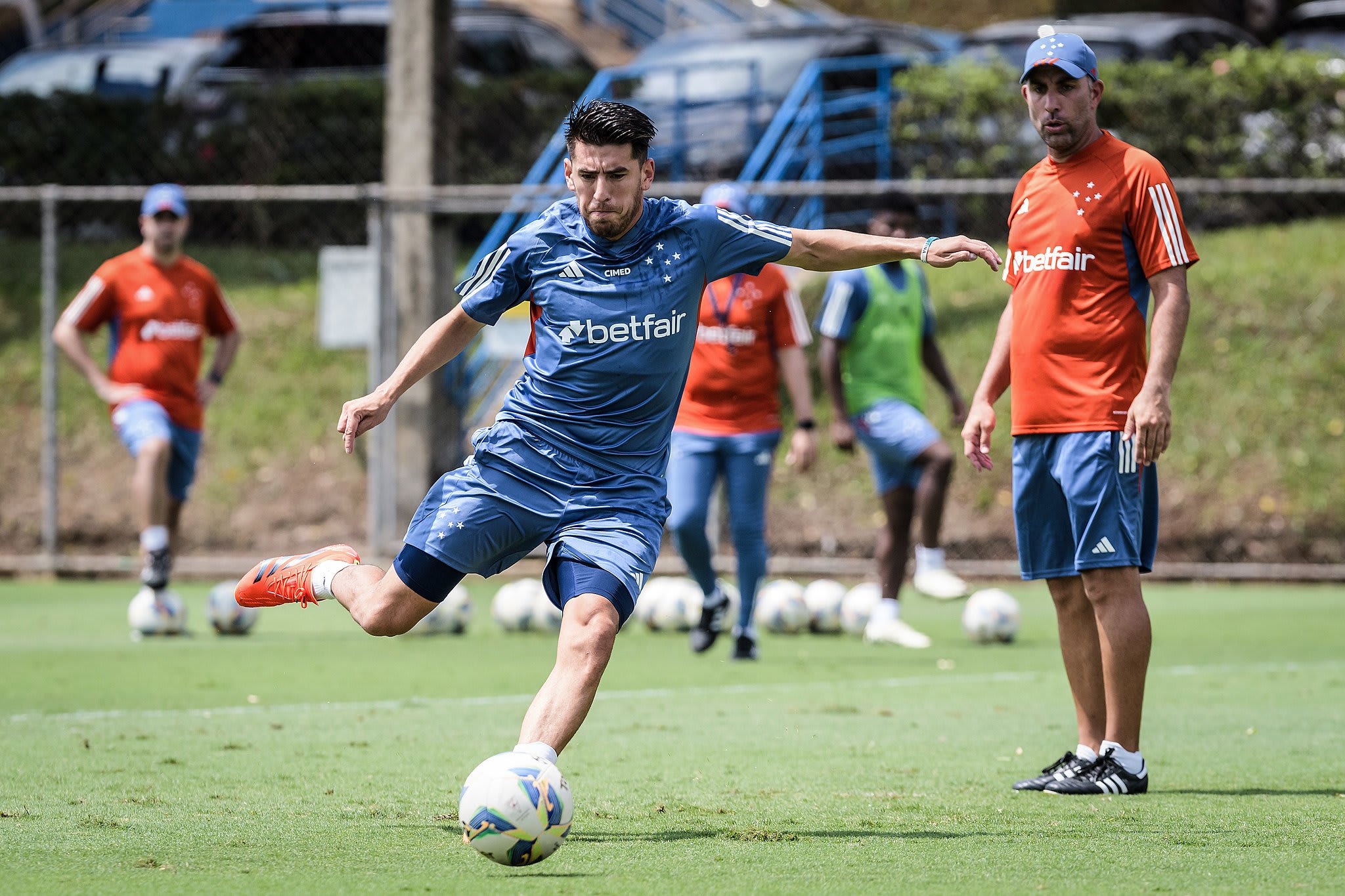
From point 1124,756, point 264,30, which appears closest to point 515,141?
point 264,30

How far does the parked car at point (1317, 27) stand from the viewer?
19.7m

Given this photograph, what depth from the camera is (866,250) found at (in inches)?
205

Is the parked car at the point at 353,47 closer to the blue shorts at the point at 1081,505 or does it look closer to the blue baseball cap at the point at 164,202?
the blue baseball cap at the point at 164,202

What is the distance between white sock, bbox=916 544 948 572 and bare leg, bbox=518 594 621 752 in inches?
238

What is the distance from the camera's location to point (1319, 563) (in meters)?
14.1

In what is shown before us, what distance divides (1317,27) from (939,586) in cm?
1364

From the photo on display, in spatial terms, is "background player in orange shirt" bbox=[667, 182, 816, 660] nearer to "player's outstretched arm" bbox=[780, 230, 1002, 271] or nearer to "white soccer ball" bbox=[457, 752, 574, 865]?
"player's outstretched arm" bbox=[780, 230, 1002, 271]

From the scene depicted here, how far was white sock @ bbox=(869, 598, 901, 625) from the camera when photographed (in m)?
10.2

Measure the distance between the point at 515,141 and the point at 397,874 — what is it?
14.3 meters

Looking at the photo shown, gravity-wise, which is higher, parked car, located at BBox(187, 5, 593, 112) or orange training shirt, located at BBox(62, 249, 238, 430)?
parked car, located at BBox(187, 5, 593, 112)

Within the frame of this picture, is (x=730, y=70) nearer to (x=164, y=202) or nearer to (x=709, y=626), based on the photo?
(x=164, y=202)

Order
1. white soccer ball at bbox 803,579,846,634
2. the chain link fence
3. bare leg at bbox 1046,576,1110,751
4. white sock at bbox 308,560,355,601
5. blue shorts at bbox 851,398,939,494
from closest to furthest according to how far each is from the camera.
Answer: white sock at bbox 308,560,355,601 < bare leg at bbox 1046,576,1110,751 < blue shorts at bbox 851,398,939,494 < white soccer ball at bbox 803,579,846,634 < the chain link fence

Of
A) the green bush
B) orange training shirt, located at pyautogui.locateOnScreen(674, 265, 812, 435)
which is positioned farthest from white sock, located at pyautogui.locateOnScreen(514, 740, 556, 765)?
the green bush

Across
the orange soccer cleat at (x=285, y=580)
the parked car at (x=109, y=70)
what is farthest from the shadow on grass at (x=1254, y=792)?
the parked car at (x=109, y=70)
